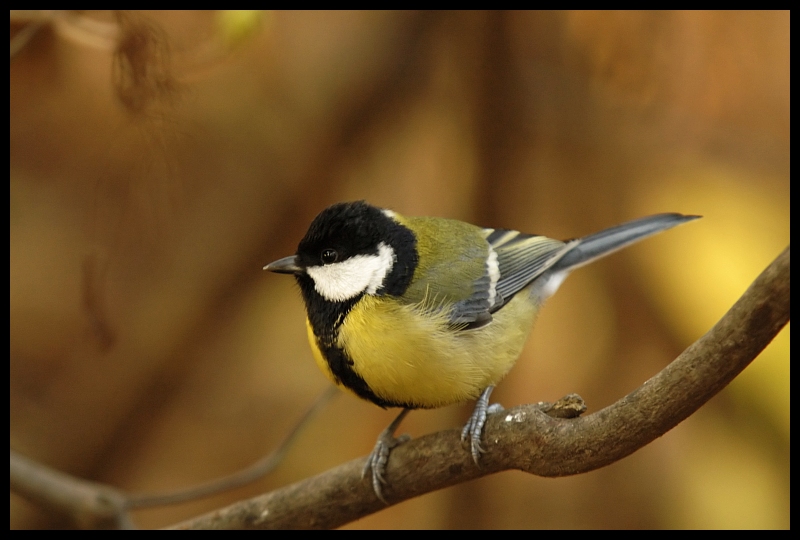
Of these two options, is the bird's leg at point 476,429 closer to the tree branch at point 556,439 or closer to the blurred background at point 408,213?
the tree branch at point 556,439

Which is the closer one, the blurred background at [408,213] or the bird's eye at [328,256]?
the bird's eye at [328,256]

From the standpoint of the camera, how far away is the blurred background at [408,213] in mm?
1738

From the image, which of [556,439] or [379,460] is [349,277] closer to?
[379,460]

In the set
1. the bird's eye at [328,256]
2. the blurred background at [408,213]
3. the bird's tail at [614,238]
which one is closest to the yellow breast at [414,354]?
the bird's eye at [328,256]

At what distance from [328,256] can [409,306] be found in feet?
0.61

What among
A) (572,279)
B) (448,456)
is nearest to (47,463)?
(448,456)

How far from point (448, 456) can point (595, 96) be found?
119 cm

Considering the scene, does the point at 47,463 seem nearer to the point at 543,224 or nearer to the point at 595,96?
the point at 543,224

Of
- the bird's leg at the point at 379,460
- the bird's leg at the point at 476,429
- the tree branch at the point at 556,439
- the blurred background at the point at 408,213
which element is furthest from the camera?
the blurred background at the point at 408,213

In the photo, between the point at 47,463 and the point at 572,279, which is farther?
the point at 572,279

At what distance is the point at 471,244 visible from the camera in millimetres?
1385

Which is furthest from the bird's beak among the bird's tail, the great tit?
the bird's tail

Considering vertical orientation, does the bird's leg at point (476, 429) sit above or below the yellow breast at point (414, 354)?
below

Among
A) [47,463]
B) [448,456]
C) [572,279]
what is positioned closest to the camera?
[448,456]
